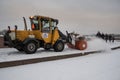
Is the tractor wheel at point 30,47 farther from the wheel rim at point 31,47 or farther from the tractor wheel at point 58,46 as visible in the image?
the tractor wheel at point 58,46

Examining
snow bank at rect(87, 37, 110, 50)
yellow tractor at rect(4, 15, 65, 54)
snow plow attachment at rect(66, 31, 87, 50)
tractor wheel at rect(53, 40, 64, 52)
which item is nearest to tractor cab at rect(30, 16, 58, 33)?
yellow tractor at rect(4, 15, 65, 54)

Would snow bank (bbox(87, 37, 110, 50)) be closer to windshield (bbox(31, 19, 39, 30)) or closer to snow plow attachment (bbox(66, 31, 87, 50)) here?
snow plow attachment (bbox(66, 31, 87, 50))

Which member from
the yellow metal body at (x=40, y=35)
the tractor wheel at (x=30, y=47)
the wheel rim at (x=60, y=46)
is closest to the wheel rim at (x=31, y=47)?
the tractor wheel at (x=30, y=47)

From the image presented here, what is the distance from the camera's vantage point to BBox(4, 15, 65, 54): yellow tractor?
7119 mm

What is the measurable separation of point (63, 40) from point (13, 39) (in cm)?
294

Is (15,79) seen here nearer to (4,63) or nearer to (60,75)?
(60,75)

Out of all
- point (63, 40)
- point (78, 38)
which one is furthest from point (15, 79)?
point (78, 38)

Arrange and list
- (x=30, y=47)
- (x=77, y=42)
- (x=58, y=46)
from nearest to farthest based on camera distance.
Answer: (x=30, y=47) → (x=58, y=46) → (x=77, y=42)

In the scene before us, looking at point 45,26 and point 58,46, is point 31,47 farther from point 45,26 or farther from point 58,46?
point 58,46

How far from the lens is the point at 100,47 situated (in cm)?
996

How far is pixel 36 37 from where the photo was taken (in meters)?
7.88

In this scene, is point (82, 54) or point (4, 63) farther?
point (82, 54)

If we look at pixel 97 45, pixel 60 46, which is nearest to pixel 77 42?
pixel 60 46

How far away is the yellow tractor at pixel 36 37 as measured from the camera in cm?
712
